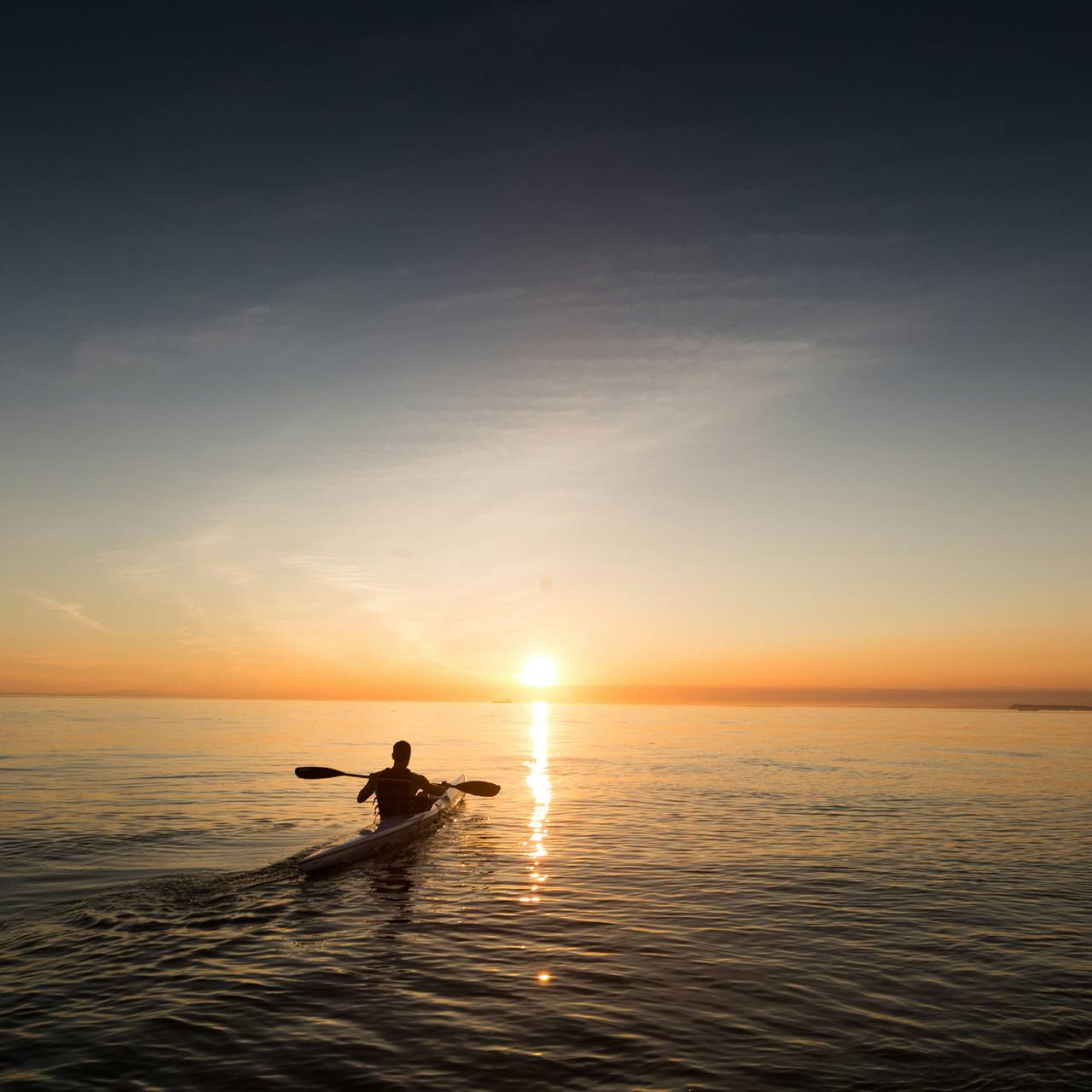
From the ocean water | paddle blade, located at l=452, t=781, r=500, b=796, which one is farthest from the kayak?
paddle blade, located at l=452, t=781, r=500, b=796

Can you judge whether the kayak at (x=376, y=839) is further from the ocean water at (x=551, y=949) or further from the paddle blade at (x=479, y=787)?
the paddle blade at (x=479, y=787)

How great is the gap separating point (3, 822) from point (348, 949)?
20054 millimetres

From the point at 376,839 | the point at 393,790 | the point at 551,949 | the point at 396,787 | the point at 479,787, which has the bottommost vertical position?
the point at 376,839

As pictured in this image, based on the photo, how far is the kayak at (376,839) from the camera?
19891 mm

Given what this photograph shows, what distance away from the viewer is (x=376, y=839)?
74.9 feet

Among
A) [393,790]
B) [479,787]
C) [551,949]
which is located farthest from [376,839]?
[551,949]

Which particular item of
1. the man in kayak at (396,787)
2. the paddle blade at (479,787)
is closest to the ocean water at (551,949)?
the paddle blade at (479,787)

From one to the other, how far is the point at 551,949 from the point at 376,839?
33.9 ft

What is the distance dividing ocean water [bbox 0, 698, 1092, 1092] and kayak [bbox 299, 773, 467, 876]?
1.72 feet

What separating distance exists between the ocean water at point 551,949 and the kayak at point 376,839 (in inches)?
20.7

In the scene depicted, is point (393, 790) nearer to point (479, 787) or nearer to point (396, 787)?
point (396, 787)

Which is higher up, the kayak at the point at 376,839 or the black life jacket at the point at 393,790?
the black life jacket at the point at 393,790

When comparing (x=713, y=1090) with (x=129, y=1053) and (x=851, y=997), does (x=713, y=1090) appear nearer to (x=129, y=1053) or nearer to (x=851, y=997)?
(x=851, y=997)

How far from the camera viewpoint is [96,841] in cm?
2377
